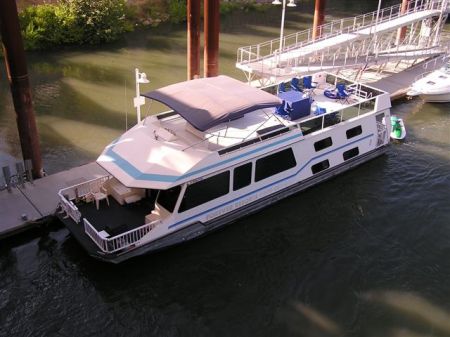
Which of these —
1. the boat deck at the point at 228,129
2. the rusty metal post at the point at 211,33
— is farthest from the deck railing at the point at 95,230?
the rusty metal post at the point at 211,33

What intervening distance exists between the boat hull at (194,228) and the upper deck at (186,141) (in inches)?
72.6

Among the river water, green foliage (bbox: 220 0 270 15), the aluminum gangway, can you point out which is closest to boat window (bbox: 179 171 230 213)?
the river water

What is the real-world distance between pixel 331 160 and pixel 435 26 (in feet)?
57.9

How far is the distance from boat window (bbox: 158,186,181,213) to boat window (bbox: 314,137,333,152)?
244 inches

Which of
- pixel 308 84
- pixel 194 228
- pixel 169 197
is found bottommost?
pixel 194 228

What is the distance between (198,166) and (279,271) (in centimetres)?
416

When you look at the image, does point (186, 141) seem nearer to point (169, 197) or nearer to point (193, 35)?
point (169, 197)

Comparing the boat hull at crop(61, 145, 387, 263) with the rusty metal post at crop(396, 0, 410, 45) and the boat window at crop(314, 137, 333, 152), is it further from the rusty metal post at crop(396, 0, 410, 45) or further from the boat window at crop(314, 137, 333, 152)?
the rusty metal post at crop(396, 0, 410, 45)

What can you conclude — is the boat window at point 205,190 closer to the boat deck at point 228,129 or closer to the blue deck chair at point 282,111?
the boat deck at point 228,129

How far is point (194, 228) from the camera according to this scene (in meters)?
16.6

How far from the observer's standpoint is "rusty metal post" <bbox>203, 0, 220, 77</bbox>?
23.0m

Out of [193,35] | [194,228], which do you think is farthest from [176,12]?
[194,228]

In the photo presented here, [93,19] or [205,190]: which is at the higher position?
[93,19]

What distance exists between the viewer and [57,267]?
15.9m
